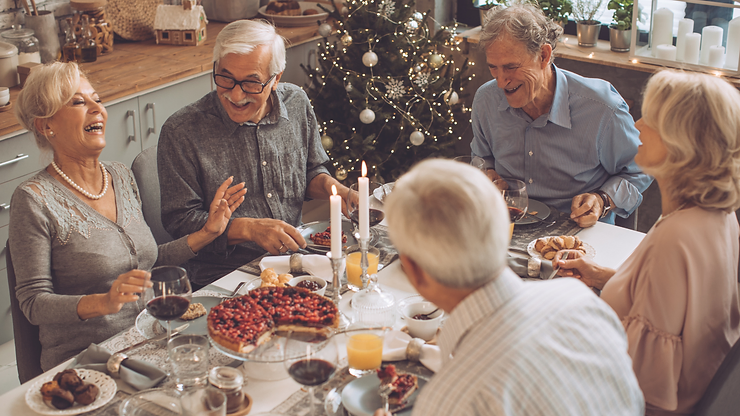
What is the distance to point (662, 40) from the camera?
3516mm

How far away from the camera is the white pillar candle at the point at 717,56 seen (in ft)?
10.9

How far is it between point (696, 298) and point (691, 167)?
0.98ft

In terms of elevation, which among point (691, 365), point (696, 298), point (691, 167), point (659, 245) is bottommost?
point (691, 365)

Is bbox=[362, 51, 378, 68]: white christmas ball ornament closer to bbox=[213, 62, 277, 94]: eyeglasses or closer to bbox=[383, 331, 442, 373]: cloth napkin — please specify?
bbox=[213, 62, 277, 94]: eyeglasses

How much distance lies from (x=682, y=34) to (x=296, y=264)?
8.31 feet

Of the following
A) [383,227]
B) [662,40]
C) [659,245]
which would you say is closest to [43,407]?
[383,227]

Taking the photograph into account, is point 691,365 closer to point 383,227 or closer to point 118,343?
point 383,227

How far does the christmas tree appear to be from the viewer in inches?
141

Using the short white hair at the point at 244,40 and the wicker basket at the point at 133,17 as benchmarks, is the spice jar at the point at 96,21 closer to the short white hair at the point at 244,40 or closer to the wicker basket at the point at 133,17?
the wicker basket at the point at 133,17

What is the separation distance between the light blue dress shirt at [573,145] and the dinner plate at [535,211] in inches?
7.8

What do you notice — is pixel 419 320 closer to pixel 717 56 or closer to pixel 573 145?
pixel 573 145

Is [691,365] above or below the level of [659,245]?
below

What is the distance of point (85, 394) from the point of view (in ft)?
4.52

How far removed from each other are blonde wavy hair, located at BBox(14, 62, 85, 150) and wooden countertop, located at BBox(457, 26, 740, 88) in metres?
2.57
